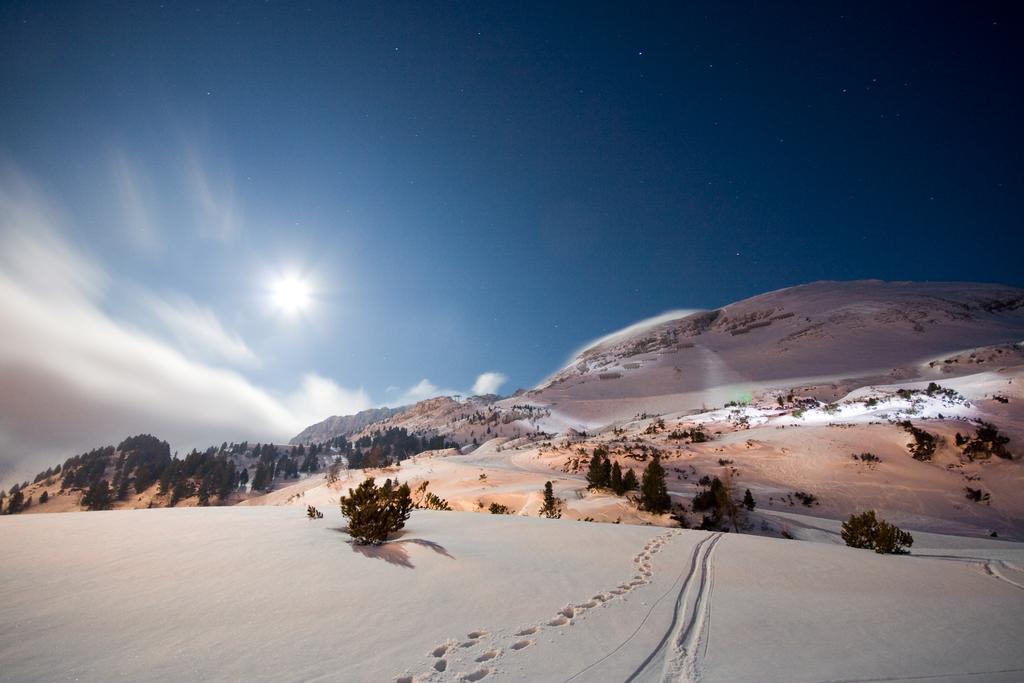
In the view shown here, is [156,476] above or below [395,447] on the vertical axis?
below

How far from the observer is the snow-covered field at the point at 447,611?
355cm

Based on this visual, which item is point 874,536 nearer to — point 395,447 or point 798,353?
point 798,353

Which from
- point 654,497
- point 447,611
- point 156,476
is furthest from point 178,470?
point 447,611

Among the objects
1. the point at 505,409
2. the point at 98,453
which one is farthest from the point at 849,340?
the point at 98,453

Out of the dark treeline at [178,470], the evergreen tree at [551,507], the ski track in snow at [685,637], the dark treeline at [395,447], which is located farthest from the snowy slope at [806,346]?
the ski track in snow at [685,637]

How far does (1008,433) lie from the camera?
91.4 feet

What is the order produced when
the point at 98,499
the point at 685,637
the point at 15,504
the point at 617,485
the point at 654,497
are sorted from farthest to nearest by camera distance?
the point at 15,504, the point at 98,499, the point at 617,485, the point at 654,497, the point at 685,637

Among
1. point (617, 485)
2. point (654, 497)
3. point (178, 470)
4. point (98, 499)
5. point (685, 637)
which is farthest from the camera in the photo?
point (178, 470)

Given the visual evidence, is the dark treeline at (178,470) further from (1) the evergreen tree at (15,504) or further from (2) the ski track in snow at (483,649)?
(2) the ski track in snow at (483,649)

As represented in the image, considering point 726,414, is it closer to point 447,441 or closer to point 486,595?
point 486,595

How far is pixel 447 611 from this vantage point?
4848 millimetres

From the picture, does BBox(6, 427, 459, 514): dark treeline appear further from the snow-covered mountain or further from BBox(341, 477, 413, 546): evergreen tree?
BBox(341, 477, 413, 546): evergreen tree

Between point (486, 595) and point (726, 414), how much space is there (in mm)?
55865

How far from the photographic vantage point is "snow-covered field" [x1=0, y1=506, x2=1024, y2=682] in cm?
355
